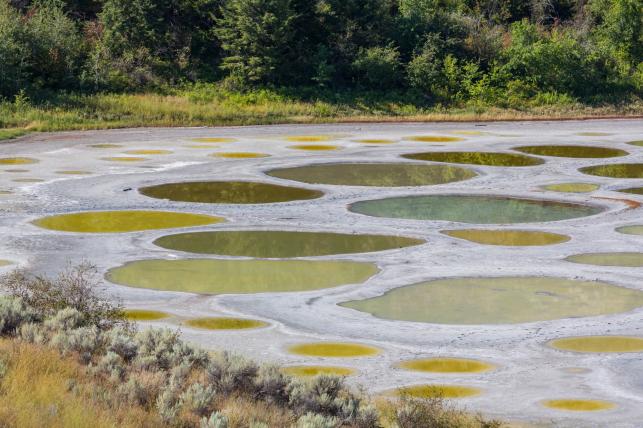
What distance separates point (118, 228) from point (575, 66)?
127ft

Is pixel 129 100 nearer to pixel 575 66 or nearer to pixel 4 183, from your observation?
pixel 4 183

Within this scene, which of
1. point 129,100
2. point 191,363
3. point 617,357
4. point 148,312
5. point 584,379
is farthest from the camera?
point 129,100

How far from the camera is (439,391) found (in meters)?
15.6

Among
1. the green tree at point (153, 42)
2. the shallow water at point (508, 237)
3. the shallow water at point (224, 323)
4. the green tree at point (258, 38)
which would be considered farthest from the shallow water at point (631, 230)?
the green tree at point (153, 42)

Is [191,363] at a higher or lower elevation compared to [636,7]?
lower

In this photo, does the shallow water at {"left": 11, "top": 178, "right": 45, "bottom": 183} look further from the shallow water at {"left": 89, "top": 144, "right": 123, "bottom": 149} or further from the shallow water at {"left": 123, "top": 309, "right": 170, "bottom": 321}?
the shallow water at {"left": 123, "top": 309, "right": 170, "bottom": 321}

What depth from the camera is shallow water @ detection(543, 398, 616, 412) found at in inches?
588

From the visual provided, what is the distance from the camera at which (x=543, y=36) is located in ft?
218

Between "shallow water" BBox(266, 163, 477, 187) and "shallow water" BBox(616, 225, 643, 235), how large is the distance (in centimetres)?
892

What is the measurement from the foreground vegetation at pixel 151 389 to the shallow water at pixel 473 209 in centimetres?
1689

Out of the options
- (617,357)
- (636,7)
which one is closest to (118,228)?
(617,357)

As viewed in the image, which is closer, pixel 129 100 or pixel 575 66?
pixel 129 100

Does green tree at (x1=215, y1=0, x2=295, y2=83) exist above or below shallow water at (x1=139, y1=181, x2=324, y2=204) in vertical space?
above

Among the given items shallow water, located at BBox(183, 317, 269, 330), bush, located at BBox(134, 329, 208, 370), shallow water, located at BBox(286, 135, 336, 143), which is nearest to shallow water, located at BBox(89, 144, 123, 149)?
shallow water, located at BBox(286, 135, 336, 143)
